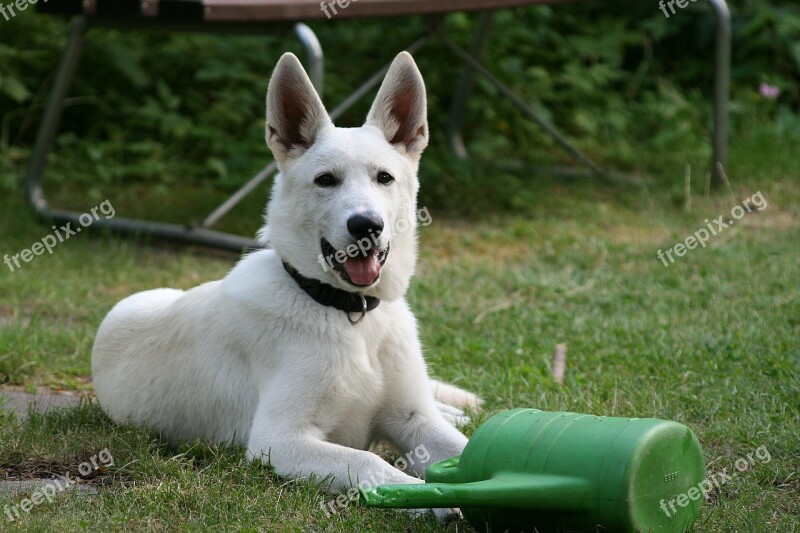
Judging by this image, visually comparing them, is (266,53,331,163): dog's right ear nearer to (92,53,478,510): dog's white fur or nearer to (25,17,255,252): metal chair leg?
(92,53,478,510): dog's white fur

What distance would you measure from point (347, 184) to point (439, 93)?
227 inches

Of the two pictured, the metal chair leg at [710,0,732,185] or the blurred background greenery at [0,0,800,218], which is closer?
the metal chair leg at [710,0,732,185]

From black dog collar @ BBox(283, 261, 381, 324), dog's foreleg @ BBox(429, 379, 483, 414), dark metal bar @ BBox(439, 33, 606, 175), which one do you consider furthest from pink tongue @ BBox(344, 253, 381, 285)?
dark metal bar @ BBox(439, 33, 606, 175)

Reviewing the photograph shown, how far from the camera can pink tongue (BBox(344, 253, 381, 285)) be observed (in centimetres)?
327

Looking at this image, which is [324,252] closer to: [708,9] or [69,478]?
[69,478]

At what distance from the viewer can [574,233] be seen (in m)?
6.79

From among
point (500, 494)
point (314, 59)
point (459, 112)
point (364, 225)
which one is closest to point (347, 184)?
point (364, 225)

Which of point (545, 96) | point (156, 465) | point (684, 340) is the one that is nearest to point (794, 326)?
point (684, 340)

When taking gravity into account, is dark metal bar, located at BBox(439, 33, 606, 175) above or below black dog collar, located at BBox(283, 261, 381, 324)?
below

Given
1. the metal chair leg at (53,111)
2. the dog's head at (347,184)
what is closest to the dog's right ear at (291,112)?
the dog's head at (347,184)

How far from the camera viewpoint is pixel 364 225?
319 centimetres

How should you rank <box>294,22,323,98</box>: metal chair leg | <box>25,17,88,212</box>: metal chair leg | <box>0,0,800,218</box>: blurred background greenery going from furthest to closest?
<box>0,0,800,218</box>: blurred background greenery < <box>25,17,88,212</box>: metal chair leg < <box>294,22,323,98</box>: metal chair leg

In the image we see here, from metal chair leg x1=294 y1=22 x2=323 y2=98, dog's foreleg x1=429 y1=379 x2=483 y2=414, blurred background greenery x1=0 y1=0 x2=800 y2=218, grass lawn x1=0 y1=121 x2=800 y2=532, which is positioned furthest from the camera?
blurred background greenery x1=0 y1=0 x2=800 y2=218

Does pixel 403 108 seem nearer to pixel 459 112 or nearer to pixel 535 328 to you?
pixel 535 328
